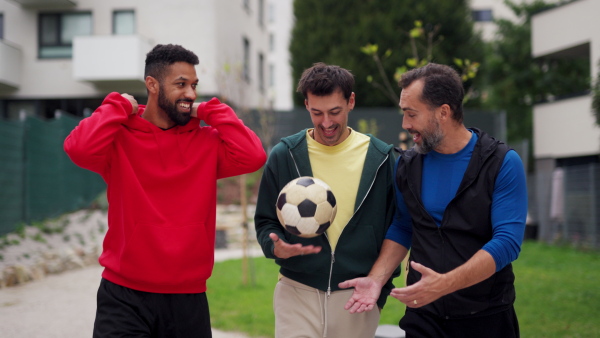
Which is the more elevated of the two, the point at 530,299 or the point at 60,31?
the point at 60,31

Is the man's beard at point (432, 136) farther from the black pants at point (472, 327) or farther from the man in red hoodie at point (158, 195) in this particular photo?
the man in red hoodie at point (158, 195)

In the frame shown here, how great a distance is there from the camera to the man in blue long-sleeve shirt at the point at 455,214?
135 inches

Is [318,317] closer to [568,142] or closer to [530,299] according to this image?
[530,299]

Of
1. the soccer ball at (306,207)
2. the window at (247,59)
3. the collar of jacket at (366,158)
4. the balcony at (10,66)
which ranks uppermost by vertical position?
the window at (247,59)

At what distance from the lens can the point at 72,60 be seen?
2347 cm

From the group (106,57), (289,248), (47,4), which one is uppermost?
(47,4)

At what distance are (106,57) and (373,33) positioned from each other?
10299 millimetres

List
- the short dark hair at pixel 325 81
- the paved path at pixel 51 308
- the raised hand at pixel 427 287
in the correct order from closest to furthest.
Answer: the raised hand at pixel 427 287
the short dark hair at pixel 325 81
the paved path at pixel 51 308

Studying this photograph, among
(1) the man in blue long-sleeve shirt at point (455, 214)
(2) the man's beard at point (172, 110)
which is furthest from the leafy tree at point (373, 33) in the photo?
(1) the man in blue long-sleeve shirt at point (455, 214)

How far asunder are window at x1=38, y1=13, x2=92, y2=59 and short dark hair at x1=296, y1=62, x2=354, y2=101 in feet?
70.4

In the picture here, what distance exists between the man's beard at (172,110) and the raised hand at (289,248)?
98 centimetres

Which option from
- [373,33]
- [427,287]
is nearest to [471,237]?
[427,287]

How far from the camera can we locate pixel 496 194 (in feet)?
11.7

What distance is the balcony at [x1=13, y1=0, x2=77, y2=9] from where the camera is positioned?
75.9ft
